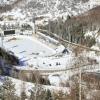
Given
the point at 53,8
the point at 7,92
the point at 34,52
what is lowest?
the point at 34,52

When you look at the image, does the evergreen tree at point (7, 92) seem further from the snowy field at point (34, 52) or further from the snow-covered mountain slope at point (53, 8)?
the snow-covered mountain slope at point (53, 8)

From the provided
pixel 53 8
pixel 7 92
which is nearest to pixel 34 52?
pixel 7 92

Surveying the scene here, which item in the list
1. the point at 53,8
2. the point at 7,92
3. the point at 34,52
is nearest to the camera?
the point at 7,92

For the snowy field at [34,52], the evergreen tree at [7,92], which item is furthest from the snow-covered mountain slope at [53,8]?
the evergreen tree at [7,92]

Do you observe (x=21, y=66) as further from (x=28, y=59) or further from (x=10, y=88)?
(x=10, y=88)

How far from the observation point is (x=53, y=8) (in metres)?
33.8

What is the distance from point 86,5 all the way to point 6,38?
8934 millimetres

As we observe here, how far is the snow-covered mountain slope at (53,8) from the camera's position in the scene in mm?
32862

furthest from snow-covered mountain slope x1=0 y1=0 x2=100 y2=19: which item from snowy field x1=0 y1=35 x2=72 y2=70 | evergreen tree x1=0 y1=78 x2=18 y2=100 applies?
evergreen tree x1=0 y1=78 x2=18 y2=100

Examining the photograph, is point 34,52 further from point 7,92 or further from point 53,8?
point 53,8

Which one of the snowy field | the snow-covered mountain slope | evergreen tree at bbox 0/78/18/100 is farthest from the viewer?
the snow-covered mountain slope

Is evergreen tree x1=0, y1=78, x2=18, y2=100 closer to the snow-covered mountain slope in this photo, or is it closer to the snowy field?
the snowy field

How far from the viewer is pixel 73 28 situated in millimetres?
25547

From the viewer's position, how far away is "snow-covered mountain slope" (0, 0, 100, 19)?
108 ft
